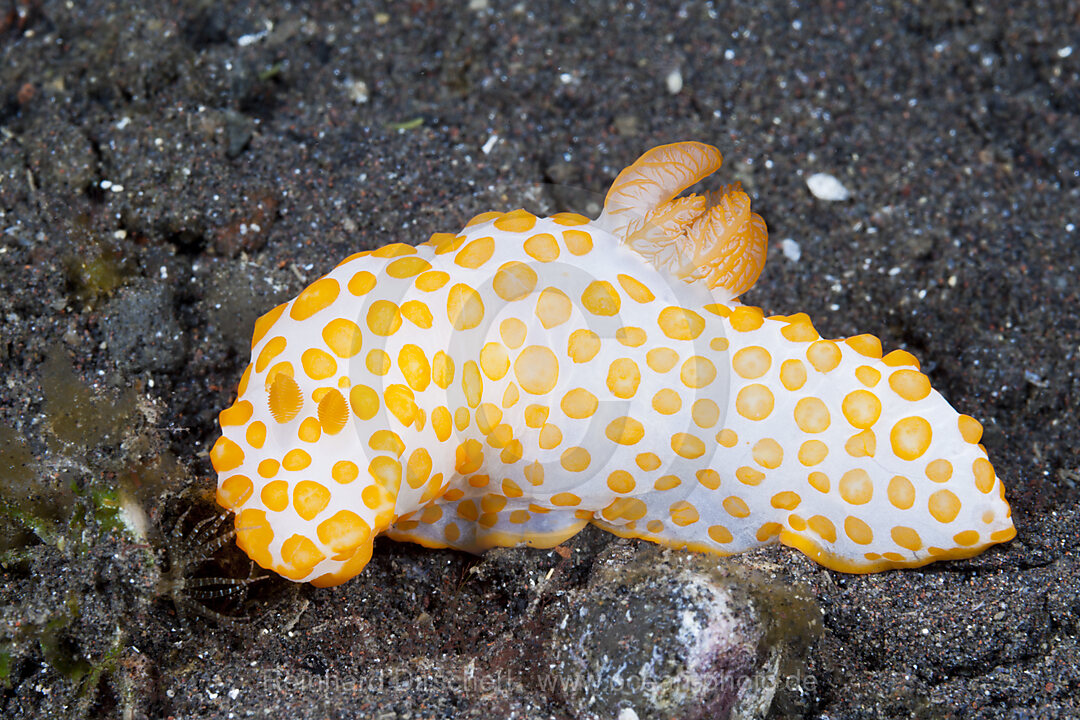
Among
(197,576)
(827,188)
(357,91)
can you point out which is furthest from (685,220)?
(357,91)

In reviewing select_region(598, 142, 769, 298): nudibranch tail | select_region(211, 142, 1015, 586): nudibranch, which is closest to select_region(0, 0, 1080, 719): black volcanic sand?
select_region(211, 142, 1015, 586): nudibranch

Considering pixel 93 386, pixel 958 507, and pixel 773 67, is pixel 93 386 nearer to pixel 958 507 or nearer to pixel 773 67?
pixel 958 507

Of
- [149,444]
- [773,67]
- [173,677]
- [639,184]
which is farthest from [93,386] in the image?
[773,67]

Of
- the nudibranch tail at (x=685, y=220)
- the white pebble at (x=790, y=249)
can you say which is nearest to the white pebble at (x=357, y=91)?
the nudibranch tail at (x=685, y=220)

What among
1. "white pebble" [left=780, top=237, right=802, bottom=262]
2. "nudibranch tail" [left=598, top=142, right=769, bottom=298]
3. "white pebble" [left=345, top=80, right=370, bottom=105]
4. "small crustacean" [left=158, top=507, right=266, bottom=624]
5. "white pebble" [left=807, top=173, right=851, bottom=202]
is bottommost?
"small crustacean" [left=158, top=507, right=266, bottom=624]

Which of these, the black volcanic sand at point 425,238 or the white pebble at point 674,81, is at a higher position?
the white pebble at point 674,81

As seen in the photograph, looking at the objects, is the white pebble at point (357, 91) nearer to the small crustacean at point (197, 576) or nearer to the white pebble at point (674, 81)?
the white pebble at point (674, 81)

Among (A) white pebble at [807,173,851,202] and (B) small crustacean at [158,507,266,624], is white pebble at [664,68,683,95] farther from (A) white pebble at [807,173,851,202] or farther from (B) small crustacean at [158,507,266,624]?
(B) small crustacean at [158,507,266,624]
